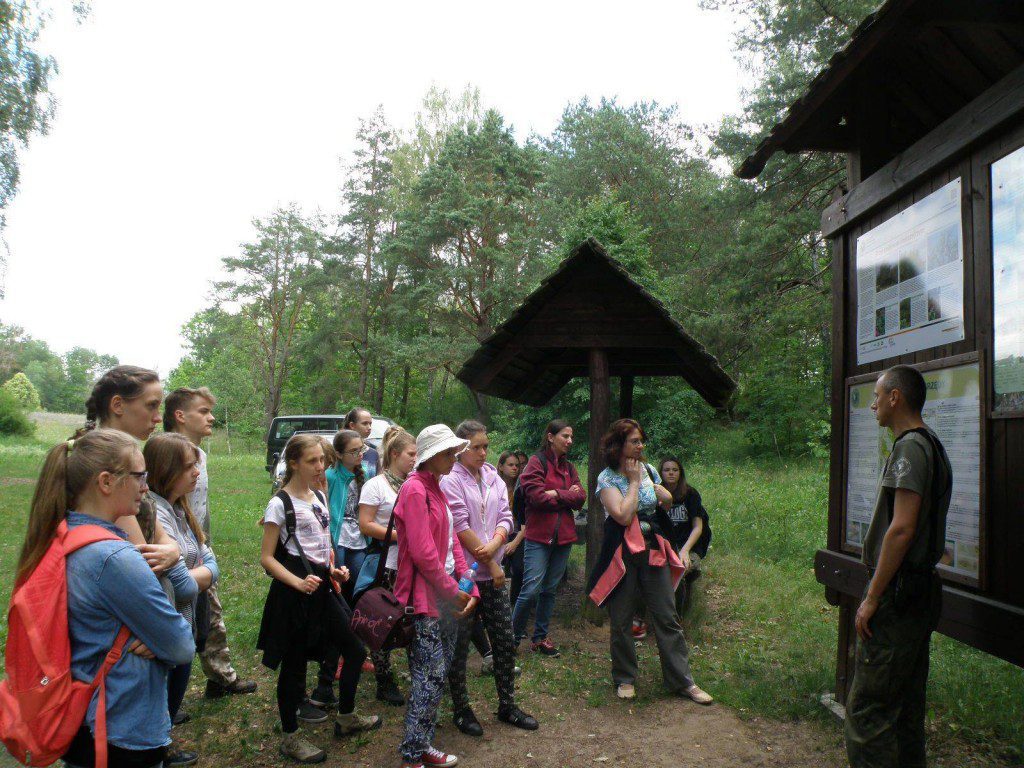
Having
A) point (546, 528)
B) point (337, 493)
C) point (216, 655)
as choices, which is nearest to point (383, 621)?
point (337, 493)

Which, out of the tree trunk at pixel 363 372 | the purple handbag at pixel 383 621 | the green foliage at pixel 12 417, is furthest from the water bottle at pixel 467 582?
the green foliage at pixel 12 417

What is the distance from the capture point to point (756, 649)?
6.03m

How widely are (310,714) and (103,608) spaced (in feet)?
8.74

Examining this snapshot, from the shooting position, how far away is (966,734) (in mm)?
4293

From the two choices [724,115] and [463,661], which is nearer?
[463,661]

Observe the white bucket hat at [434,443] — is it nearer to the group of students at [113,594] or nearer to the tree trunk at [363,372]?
the group of students at [113,594]

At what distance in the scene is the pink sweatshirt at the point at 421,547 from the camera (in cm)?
373

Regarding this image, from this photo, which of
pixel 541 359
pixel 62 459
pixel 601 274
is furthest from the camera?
pixel 541 359

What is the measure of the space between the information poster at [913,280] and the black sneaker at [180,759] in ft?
14.5

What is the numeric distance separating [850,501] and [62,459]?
4133 mm

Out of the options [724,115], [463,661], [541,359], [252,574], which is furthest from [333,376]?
[463,661]

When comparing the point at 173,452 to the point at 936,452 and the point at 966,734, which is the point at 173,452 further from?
the point at 966,734

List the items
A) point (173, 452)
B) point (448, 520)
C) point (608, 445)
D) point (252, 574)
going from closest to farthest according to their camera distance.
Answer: point (173, 452) < point (448, 520) < point (608, 445) < point (252, 574)

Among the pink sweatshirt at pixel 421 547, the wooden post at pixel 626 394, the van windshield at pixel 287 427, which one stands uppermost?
the wooden post at pixel 626 394
